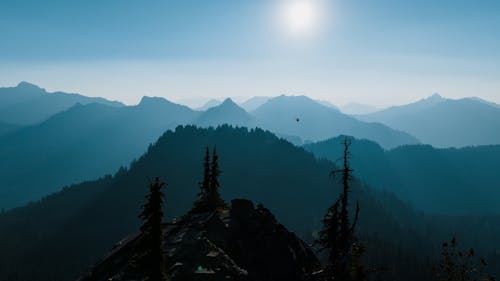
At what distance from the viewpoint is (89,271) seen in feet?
161

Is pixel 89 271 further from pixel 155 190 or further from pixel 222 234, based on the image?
pixel 155 190

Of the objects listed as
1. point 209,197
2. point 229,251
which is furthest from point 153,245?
point 209,197

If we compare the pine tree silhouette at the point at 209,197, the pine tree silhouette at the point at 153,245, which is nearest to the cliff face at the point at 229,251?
the pine tree silhouette at the point at 209,197

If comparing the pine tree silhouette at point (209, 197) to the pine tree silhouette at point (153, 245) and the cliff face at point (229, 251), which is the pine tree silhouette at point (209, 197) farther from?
the pine tree silhouette at point (153, 245)

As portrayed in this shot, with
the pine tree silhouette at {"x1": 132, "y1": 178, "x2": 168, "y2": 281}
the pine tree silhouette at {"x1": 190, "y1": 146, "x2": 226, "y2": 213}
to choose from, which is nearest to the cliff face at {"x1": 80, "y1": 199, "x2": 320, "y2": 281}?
the pine tree silhouette at {"x1": 190, "y1": 146, "x2": 226, "y2": 213}

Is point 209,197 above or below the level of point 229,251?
above

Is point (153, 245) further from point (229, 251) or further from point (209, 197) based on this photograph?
point (209, 197)

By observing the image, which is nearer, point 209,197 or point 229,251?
point 229,251

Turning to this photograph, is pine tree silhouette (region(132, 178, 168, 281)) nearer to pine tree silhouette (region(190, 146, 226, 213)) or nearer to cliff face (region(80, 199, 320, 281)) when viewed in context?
cliff face (region(80, 199, 320, 281))

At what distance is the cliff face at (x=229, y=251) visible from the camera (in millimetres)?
39656

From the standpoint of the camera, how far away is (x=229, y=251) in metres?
49.9

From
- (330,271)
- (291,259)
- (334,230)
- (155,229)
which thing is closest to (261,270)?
(291,259)

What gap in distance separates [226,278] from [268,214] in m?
21.1

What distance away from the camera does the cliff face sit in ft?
130
